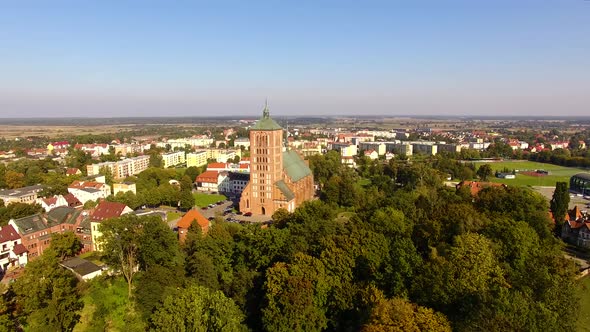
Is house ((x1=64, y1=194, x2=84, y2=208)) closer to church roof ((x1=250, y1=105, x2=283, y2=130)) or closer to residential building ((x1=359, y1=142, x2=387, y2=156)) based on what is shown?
church roof ((x1=250, y1=105, x2=283, y2=130))

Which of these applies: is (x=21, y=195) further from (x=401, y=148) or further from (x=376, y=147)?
(x=401, y=148)

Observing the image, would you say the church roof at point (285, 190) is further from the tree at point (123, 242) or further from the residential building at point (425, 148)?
the residential building at point (425, 148)

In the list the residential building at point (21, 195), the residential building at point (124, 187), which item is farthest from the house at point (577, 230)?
the residential building at point (21, 195)

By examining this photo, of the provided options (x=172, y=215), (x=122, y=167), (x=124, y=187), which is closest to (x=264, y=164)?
(x=172, y=215)

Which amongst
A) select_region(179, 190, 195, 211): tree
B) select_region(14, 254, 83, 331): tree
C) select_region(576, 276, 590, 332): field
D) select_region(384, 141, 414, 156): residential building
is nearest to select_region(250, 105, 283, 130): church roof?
select_region(179, 190, 195, 211): tree

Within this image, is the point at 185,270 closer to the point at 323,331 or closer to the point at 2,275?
the point at 323,331
